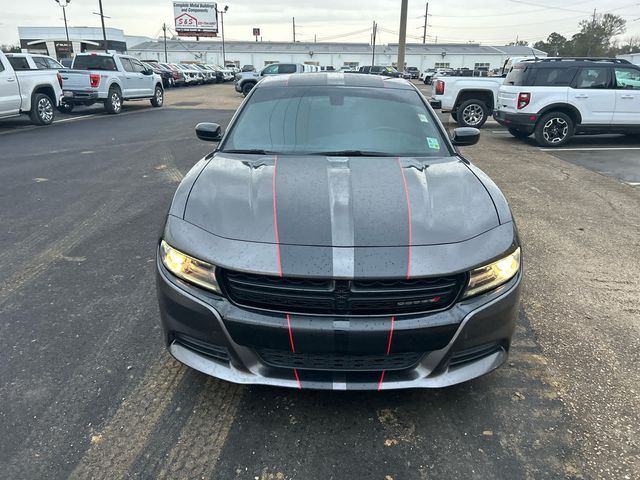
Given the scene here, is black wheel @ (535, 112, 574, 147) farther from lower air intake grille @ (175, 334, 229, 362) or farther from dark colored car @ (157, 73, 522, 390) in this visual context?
lower air intake grille @ (175, 334, 229, 362)

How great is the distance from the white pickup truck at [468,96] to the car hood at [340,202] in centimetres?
1153

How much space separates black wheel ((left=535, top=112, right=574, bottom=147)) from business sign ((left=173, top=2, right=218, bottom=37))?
68.1 m

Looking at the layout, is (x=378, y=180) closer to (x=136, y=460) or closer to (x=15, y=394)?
(x=136, y=460)

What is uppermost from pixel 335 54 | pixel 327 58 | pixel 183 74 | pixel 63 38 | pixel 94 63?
pixel 63 38

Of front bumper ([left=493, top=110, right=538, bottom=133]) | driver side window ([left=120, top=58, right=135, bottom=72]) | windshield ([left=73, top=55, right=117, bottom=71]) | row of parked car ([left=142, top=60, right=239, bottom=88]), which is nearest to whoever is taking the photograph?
front bumper ([left=493, top=110, right=538, bottom=133])

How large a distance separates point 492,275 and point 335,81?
2.36 metres

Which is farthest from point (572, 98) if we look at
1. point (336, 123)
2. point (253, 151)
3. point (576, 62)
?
point (253, 151)

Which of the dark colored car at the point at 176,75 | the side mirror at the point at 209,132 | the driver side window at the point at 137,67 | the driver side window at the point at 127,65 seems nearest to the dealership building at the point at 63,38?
the dark colored car at the point at 176,75

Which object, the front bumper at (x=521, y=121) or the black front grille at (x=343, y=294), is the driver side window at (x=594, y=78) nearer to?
the front bumper at (x=521, y=121)

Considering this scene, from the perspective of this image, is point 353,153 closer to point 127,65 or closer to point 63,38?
point 127,65

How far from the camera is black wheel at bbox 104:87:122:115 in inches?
615

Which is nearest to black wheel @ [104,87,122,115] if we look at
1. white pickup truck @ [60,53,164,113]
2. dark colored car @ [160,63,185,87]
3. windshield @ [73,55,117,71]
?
white pickup truck @ [60,53,164,113]

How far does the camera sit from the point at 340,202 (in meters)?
2.41

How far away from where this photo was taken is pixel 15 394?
253 cm
